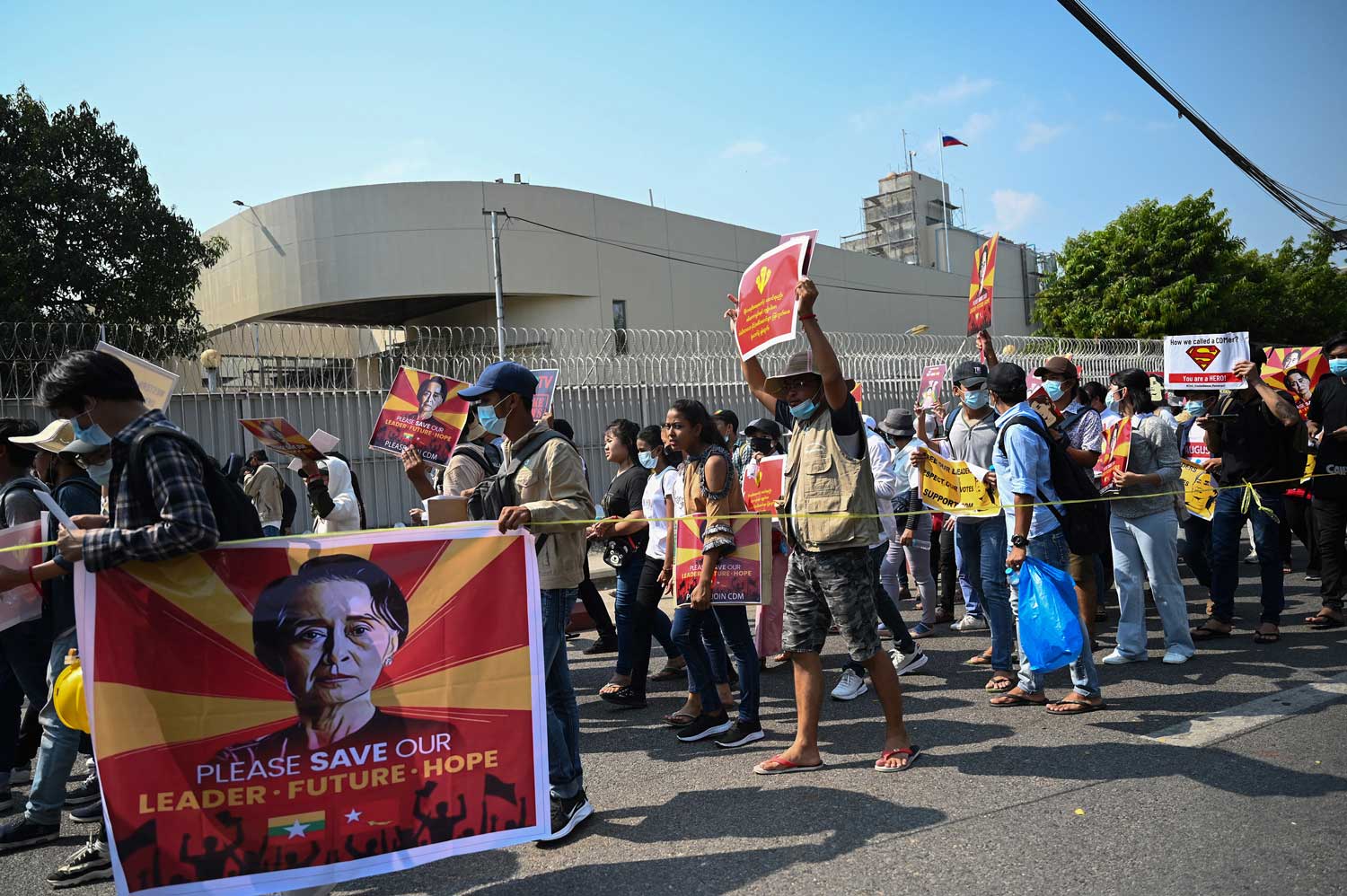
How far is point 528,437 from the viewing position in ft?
13.9

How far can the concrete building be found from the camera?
26.9 meters

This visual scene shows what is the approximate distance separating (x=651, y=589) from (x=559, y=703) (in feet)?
6.58

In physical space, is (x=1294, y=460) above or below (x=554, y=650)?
above

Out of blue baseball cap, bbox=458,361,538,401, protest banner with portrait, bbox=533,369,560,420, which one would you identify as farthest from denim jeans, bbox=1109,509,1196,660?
protest banner with portrait, bbox=533,369,560,420

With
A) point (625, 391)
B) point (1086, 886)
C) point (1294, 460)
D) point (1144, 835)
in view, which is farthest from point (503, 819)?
point (625, 391)

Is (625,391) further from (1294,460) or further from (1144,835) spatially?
(1144,835)

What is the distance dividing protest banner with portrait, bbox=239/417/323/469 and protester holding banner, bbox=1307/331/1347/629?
7.21 meters

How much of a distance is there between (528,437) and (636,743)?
2.07m

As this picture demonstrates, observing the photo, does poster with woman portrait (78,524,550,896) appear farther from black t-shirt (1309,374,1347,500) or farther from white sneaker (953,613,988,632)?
black t-shirt (1309,374,1347,500)

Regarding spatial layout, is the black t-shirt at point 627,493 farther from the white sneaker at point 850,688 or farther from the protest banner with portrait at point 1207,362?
the protest banner with portrait at point 1207,362

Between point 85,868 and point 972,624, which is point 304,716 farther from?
point 972,624

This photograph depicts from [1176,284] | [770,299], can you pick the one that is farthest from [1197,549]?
[1176,284]

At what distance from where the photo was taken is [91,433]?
3.49 m

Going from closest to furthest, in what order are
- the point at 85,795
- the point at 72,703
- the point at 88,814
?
the point at 72,703
the point at 88,814
the point at 85,795
